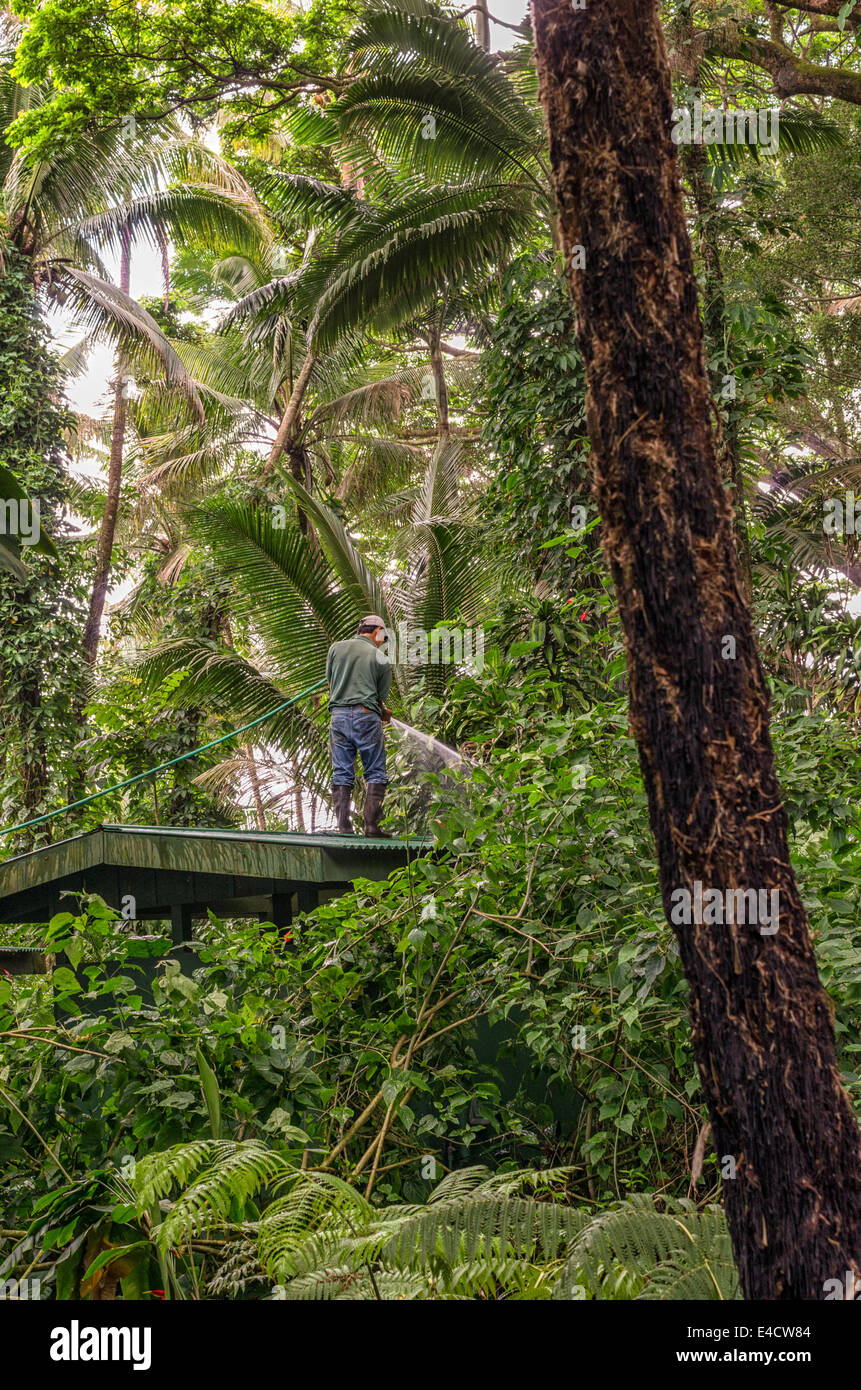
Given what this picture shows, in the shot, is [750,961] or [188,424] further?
[188,424]

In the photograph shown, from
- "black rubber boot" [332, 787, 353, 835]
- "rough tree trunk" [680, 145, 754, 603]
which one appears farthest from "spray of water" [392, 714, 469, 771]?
"rough tree trunk" [680, 145, 754, 603]

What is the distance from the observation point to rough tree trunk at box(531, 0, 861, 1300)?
2.84 metres

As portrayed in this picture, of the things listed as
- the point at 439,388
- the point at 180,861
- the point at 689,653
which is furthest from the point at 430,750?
the point at 439,388

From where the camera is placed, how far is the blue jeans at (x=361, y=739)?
9.06m

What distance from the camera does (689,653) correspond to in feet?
10.0

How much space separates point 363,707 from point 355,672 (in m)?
0.28

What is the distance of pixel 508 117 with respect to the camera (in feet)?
38.3

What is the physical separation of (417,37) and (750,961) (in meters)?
11.1

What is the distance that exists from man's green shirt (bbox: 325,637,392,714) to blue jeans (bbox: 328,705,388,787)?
0.09 metres

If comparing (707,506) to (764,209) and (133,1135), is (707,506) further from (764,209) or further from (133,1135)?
(764,209)

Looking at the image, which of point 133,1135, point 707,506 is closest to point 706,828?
point 707,506

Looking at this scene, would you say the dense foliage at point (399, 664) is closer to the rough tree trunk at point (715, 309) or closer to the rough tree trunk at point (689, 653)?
the rough tree trunk at point (715, 309)
